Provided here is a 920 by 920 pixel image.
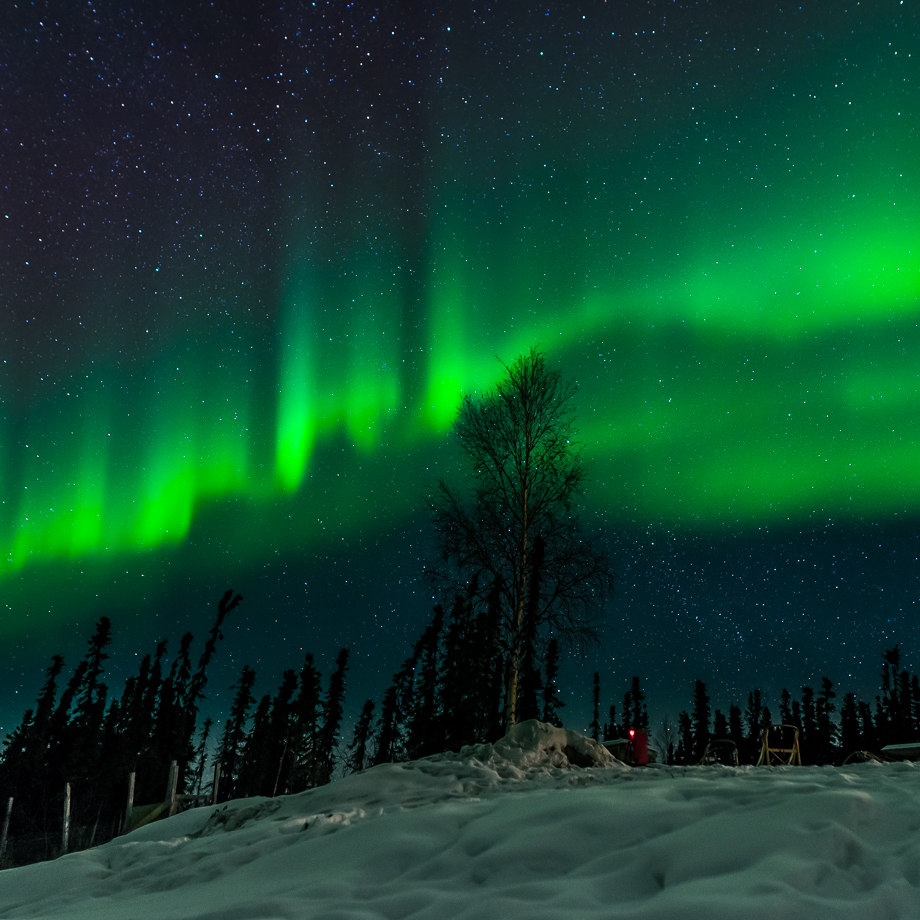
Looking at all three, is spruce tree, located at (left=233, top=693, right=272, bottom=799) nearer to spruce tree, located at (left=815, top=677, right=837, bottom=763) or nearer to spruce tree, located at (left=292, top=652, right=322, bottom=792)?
spruce tree, located at (left=292, top=652, right=322, bottom=792)

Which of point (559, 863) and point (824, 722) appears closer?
point (559, 863)

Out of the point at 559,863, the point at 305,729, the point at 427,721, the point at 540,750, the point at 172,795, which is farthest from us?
the point at 305,729


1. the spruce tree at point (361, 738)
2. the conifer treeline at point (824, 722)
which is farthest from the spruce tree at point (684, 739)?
the spruce tree at point (361, 738)

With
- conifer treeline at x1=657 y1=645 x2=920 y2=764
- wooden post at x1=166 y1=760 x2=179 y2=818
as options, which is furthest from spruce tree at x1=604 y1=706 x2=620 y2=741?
wooden post at x1=166 y1=760 x2=179 y2=818

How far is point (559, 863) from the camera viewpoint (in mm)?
3650

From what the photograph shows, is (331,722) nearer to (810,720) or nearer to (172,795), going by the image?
(172,795)

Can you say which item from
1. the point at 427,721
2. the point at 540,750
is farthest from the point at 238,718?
the point at 540,750

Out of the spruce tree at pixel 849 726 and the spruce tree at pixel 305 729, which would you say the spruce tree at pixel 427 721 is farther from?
the spruce tree at pixel 849 726

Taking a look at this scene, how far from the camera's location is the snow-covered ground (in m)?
2.92

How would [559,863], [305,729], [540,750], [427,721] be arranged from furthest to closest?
[305,729], [427,721], [540,750], [559,863]

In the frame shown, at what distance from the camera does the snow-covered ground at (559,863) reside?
292 cm

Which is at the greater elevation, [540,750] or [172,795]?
[540,750]

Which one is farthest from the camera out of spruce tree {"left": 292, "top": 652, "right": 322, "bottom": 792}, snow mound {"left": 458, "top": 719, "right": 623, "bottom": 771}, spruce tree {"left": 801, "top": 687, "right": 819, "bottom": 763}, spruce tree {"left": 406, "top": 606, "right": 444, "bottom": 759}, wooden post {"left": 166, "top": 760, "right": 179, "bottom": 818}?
spruce tree {"left": 801, "top": 687, "right": 819, "bottom": 763}

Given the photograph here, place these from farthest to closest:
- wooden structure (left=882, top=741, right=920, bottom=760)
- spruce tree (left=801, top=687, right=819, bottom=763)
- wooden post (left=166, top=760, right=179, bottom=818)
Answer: spruce tree (left=801, top=687, right=819, bottom=763), wooden post (left=166, top=760, right=179, bottom=818), wooden structure (left=882, top=741, right=920, bottom=760)
